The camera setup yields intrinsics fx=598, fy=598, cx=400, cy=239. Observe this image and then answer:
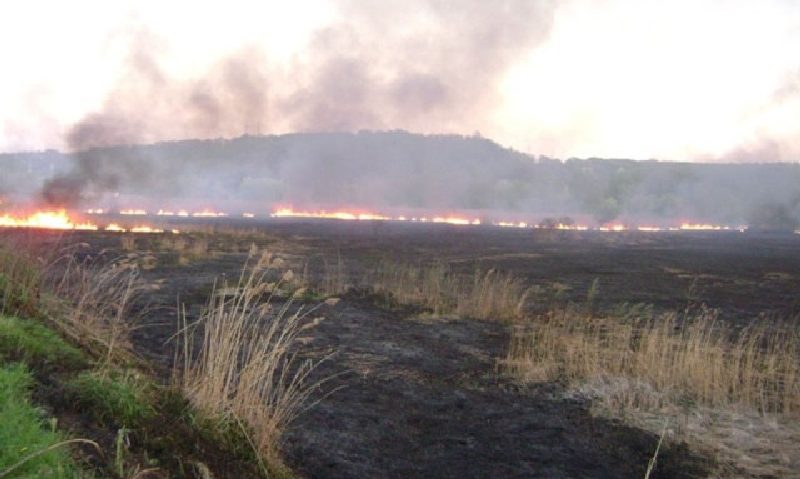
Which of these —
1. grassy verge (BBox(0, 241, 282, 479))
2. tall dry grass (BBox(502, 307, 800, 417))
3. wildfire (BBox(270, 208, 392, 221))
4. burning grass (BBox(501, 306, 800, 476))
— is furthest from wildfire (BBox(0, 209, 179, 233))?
wildfire (BBox(270, 208, 392, 221))

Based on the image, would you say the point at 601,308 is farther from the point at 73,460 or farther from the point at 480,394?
the point at 73,460

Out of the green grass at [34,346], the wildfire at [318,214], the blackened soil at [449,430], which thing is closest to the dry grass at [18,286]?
the green grass at [34,346]

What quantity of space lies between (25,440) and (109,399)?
51.6 inches

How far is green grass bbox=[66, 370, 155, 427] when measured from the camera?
16.7ft

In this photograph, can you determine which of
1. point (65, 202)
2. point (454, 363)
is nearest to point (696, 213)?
point (65, 202)

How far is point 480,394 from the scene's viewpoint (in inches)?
380

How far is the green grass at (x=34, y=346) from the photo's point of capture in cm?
575

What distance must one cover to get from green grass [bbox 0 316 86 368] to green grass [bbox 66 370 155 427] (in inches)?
19.1

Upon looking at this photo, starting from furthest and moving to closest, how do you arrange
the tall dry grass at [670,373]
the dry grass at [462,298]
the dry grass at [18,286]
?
the dry grass at [462,298] → the tall dry grass at [670,373] → the dry grass at [18,286]

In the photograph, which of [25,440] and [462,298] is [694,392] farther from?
[25,440]

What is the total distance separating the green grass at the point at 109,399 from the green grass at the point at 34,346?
486 mm

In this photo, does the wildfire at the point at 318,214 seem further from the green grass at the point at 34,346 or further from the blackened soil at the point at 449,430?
the green grass at the point at 34,346

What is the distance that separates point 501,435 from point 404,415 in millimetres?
1391

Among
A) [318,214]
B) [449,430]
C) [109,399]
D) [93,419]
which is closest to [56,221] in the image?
[449,430]
